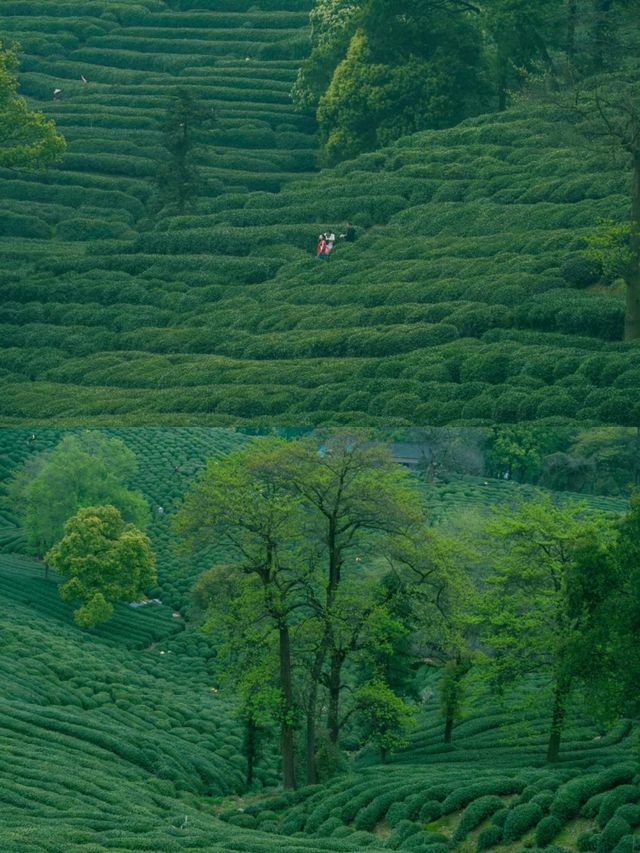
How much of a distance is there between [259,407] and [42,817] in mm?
20544

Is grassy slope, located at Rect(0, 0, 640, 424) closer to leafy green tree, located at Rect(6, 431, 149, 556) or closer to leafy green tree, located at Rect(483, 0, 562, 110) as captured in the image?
leafy green tree, located at Rect(483, 0, 562, 110)

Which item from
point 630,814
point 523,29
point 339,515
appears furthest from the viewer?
point 523,29

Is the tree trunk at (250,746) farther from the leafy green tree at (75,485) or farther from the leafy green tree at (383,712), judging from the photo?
the leafy green tree at (75,485)

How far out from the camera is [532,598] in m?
33.2

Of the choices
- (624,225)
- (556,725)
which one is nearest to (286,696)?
(556,725)

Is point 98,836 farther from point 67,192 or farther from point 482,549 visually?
point 67,192

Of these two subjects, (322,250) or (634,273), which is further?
(322,250)

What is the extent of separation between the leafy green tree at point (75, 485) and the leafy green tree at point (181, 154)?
20.1 meters

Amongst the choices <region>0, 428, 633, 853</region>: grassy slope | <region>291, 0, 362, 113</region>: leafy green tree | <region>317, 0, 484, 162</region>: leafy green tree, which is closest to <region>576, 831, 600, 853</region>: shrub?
<region>0, 428, 633, 853</region>: grassy slope

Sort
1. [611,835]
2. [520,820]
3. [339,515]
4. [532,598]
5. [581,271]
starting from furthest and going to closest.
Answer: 1. [581,271]
2. [339,515]
3. [532,598]
4. [520,820]
5. [611,835]

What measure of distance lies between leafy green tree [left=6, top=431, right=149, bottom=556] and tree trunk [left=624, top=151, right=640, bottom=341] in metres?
14.9

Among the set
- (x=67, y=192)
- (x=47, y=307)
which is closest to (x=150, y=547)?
(x=47, y=307)

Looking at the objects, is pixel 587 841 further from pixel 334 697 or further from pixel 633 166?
pixel 633 166

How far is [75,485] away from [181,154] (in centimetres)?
2204
